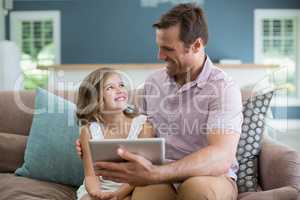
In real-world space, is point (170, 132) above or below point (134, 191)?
above

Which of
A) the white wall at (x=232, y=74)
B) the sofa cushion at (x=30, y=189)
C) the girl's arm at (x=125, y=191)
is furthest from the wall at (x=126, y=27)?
the girl's arm at (x=125, y=191)

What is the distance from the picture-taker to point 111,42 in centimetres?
864

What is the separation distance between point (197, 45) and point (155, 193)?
0.64 metres

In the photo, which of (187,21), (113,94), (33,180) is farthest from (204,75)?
(33,180)

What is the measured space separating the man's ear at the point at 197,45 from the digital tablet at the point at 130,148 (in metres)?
0.53

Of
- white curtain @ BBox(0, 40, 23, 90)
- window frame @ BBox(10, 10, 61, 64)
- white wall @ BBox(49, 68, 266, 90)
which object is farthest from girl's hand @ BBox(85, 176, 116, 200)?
window frame @ BBox(10, 10, 61, 64)

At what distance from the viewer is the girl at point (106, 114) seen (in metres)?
1.88

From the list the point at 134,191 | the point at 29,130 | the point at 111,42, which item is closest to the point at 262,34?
the point at 111,42

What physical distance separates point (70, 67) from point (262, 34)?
12.8ft

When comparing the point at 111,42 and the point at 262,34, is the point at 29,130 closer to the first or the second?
the point at 111,42

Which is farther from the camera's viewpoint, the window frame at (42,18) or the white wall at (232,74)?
the window frame at (42,18)

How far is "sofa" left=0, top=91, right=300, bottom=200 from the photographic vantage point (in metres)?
1.72

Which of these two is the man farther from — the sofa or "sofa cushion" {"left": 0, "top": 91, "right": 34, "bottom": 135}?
"sofa cushion" {"left": 0, "top": 91, "right": 34, "bottom": 135}

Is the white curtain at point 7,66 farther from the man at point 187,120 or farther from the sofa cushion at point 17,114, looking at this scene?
the man at point 187,120
